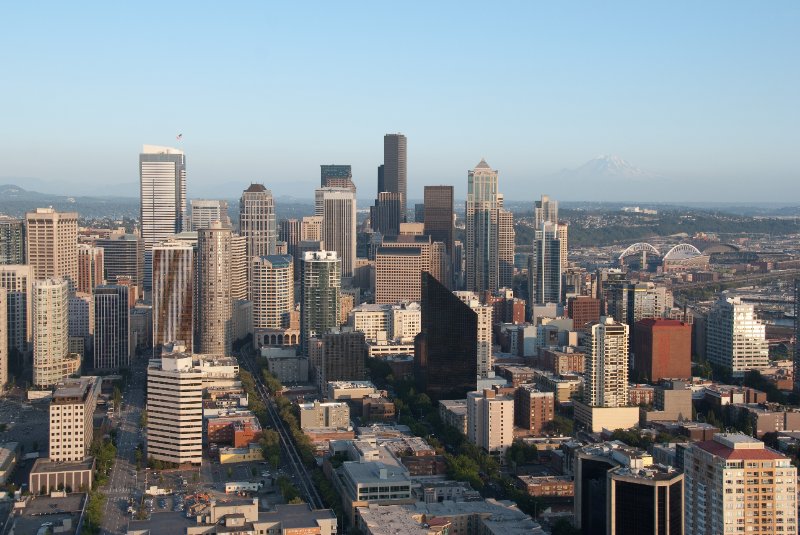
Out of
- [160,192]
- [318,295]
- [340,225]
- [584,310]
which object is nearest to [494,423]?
[318,295]

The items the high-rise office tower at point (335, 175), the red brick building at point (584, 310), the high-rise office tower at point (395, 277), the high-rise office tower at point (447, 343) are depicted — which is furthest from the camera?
the high-rise office tower at point (335, 175)

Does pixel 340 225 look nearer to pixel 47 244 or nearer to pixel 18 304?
pixel 47 244

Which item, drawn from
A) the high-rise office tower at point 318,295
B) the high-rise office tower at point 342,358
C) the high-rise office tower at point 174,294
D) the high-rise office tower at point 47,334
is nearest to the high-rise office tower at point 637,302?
the high-rise office tower at point 318,295

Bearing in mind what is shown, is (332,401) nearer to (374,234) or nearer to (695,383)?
(695,383)

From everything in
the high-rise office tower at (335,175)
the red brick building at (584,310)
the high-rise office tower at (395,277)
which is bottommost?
the red brick building at (584,310)

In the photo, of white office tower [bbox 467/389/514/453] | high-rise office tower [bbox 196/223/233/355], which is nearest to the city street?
high-rise office tower [bbox 196/223/233/355]

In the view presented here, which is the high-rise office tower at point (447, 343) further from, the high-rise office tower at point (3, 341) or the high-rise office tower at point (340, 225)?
the high-rise office tower at point (340, 225)

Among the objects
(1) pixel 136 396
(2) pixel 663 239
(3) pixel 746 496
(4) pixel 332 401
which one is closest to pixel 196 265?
(1) pixel 136 396
